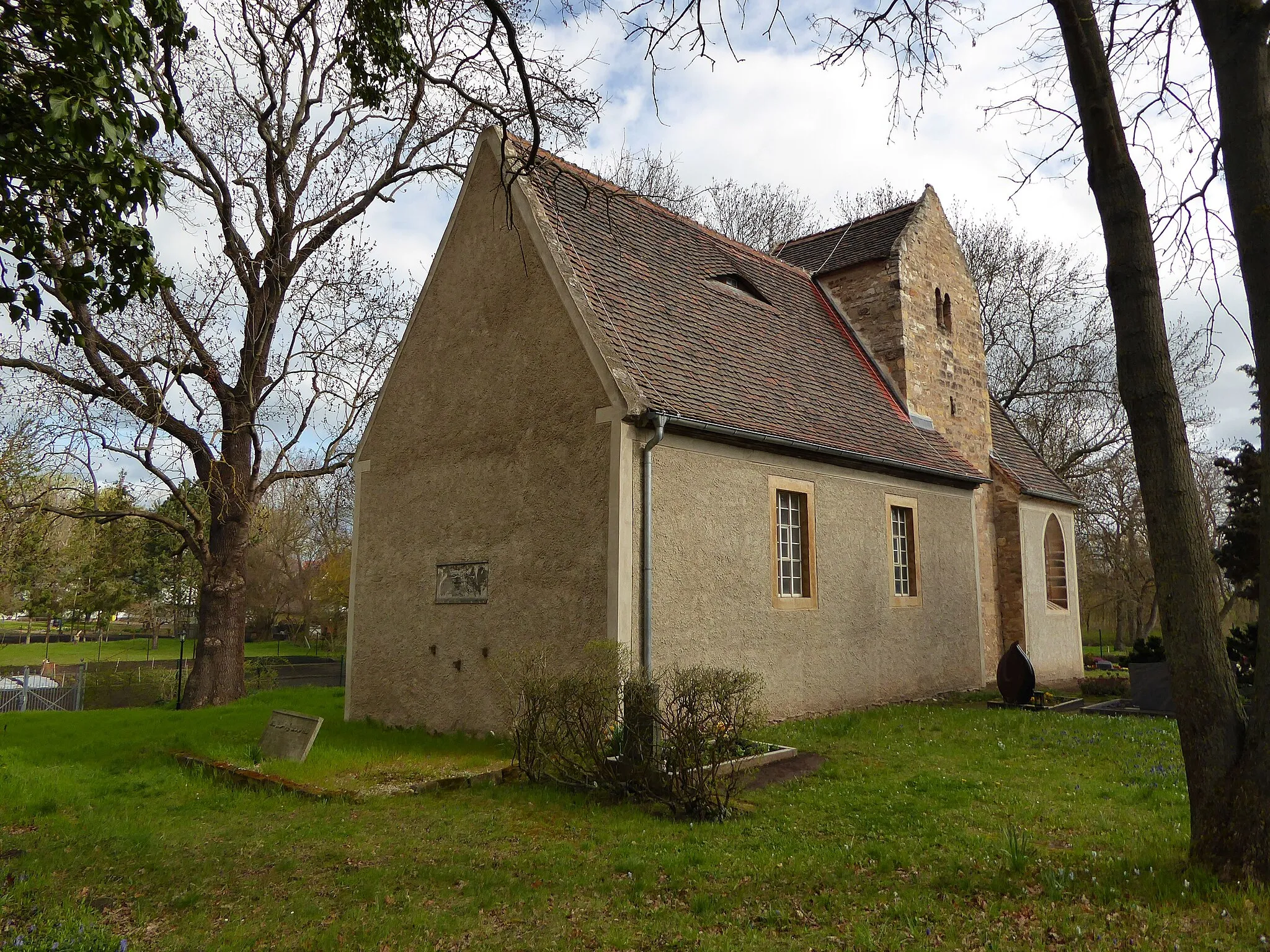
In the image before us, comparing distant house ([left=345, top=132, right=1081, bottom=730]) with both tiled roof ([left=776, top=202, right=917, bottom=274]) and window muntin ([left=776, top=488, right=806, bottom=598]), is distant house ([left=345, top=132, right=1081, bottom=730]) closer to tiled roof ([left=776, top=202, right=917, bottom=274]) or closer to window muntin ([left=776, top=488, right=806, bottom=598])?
window muntin ([left=776, top=488, right=806, bottom=598])

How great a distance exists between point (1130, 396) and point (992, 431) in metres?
15.5

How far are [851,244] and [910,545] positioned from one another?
7.67 m

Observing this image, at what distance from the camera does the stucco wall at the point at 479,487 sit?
33.9 ft

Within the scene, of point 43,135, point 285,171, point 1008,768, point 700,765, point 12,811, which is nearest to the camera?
point 43,135

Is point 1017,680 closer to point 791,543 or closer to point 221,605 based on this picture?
point 791,543

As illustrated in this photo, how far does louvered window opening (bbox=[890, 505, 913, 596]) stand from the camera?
46.3 ft

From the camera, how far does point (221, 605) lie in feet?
53.9

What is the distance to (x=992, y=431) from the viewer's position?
2003 cm

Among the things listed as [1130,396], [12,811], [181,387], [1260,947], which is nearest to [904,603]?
[1130,396]

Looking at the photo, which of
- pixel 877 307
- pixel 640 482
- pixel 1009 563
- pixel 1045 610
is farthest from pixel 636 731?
pixel 1045 610

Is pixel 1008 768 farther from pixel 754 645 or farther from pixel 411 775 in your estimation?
pixel 411 775

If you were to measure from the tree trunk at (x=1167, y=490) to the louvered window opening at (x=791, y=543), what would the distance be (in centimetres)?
654

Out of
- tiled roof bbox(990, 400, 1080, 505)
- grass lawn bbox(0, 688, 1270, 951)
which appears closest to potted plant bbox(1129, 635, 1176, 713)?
grass lawn bbox(0, 688, 1270, 951)

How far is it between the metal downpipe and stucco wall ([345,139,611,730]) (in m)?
0.44
